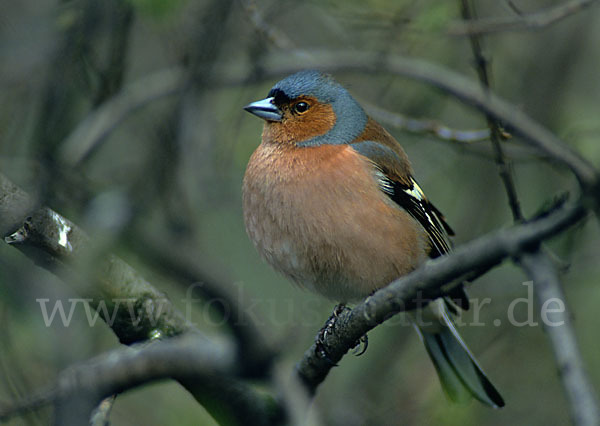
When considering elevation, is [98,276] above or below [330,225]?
above

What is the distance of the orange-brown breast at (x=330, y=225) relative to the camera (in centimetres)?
431

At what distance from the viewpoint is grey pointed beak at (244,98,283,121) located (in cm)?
503

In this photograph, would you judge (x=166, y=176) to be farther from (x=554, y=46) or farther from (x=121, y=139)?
(x=554, y=46)

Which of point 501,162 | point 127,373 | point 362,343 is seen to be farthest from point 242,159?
point 127,373

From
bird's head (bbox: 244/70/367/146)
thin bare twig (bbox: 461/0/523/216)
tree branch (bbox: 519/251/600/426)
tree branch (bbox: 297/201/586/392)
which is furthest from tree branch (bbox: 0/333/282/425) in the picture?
bird's head (bbox: 244/70/367/146)

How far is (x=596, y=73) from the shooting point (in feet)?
26.3

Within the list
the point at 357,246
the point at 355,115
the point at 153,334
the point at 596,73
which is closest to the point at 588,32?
the point at 596,73

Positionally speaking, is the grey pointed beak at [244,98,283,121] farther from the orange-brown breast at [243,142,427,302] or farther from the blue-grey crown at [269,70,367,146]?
the orange-brown breast at [243,142,427,302]

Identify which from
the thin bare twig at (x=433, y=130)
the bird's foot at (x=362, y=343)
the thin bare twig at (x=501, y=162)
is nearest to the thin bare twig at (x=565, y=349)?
the thin bare twig at (x=501, y=162)

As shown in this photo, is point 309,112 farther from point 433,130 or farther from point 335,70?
point 433,130

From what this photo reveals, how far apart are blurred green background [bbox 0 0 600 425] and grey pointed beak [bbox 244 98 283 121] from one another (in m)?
0.53

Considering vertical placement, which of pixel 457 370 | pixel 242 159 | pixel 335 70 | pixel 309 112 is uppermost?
pixel 335 70

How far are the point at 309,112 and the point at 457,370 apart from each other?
221 centimetres

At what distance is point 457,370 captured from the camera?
4934 millimetres
